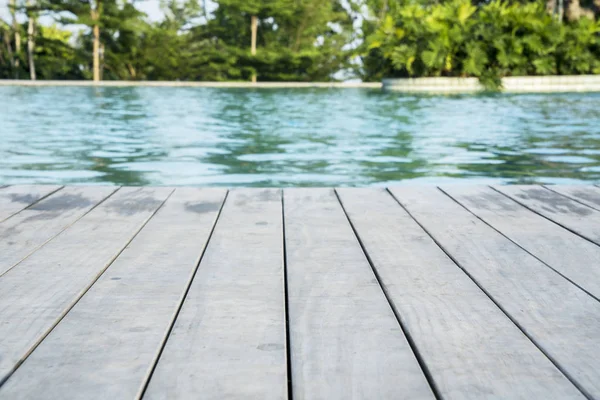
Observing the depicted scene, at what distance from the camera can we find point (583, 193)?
2.75m

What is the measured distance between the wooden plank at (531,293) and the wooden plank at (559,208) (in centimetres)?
26

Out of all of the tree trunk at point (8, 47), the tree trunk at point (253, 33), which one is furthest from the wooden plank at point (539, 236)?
the tree trunk at point (8, 47)

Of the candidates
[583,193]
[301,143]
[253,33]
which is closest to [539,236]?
[583,193]

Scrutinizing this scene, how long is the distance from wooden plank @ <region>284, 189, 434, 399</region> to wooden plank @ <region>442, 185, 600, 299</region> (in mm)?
458

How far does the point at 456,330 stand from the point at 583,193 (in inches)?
65.9

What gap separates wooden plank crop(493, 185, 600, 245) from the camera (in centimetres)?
214

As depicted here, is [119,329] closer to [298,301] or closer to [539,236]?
[298,301]

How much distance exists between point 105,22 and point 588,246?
65.2 ft

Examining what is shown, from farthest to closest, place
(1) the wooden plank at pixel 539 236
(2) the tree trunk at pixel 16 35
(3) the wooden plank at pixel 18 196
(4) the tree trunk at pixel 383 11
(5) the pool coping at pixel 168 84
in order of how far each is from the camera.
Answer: (4) the tree trunk at pixel 383 11, (2) the tree trunk at pixel 16 35, (5) the pool coping at pixel 168 84, (3) the wooden plank at pixel 18 196, (1) the wooden plank at pixel 539 236

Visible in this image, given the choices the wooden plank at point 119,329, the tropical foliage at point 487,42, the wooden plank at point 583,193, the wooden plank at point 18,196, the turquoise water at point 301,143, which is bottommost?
the turquoise water at point 301,143

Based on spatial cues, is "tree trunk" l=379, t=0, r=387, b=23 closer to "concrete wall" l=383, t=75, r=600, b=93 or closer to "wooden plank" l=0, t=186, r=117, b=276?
"concrete wall" l=383, t=75, r=600, b=93

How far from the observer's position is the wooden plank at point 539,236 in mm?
1686

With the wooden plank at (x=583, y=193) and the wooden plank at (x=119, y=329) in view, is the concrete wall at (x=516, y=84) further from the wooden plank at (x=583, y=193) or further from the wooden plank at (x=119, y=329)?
the wooden plank at (x=119, y=329)

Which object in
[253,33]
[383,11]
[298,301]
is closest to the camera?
[298,301]
